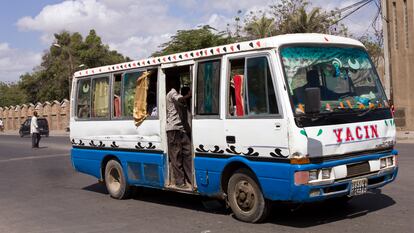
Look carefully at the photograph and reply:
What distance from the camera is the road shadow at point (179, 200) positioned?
8.48m

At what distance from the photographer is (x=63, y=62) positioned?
6412 centimetres

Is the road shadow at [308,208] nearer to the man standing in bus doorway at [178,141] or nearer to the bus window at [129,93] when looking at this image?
the man standing in bus doorway at [178,141]

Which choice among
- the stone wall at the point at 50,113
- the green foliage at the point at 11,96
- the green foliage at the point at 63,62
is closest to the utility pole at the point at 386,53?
the stone wall at the point at 50,113

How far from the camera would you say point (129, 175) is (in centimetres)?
955

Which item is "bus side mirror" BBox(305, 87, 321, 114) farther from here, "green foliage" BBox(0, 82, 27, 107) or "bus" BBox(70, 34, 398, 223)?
"green foliage" BBox(0, 82, 27, 107)

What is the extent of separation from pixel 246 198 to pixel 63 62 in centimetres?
6002

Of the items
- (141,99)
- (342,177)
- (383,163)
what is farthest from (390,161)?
(141,99)

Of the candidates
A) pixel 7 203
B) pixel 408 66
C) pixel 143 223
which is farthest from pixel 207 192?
pixel 408 66

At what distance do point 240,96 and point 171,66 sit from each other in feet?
5.76

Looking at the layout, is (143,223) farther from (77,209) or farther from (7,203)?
(7,203)

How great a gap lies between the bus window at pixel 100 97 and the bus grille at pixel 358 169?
4.90m

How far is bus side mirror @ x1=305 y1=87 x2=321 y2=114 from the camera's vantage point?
6.19m

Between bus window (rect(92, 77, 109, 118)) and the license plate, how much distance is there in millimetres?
4969

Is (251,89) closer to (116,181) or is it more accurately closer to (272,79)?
(272,79)
